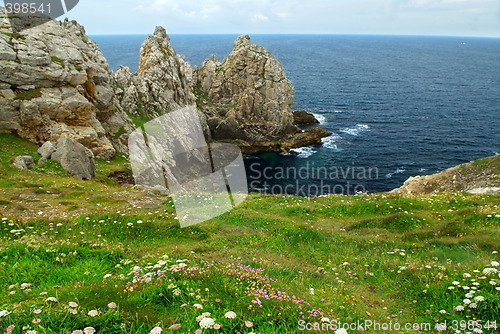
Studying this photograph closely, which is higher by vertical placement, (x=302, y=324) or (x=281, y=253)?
(x=302, y=324)

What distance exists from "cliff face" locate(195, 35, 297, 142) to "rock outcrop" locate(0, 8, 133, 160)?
4722cm

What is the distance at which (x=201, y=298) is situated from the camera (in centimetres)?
665

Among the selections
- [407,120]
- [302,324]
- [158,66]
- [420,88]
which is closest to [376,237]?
[302,324]

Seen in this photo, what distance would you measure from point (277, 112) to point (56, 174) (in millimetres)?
68681

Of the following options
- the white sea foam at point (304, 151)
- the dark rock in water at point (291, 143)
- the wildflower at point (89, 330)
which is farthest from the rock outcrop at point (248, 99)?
the wildflower at point (89, 330)

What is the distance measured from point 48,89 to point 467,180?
46.0 meters

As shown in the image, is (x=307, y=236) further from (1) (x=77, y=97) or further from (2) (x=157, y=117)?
(2) (x=157, y=117)

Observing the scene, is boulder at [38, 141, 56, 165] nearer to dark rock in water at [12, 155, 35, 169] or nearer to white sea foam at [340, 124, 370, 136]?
dark rock in water at [12, 155, 35, 169]

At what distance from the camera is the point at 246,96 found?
90.9 m

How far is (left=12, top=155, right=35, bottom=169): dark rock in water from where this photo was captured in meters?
25.6

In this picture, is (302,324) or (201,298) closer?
(302,324)
